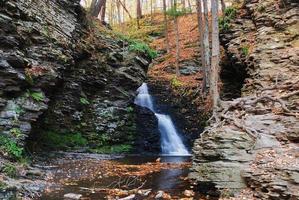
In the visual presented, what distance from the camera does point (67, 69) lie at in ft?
54.0

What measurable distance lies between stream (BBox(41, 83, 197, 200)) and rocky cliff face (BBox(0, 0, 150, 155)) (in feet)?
5.90

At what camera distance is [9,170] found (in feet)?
33.2

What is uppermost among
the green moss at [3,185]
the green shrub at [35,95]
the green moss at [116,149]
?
the green shrub at [35,95]

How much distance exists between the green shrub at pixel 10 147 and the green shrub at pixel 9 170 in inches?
33.3

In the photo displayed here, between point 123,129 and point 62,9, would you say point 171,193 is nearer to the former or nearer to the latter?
point 123,129

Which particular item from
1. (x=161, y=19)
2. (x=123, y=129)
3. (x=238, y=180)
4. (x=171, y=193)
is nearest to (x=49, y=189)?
(x=171, y=193)

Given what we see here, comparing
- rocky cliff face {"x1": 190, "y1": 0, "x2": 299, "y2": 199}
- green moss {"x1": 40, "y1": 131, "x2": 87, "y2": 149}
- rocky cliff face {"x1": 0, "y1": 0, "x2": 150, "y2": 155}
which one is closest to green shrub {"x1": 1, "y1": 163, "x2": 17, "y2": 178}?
rocky cliff face {"x1": 0, "y1": 0, "x2": 150, "y2": 155}

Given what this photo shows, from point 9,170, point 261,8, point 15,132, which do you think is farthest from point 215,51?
point 9,170

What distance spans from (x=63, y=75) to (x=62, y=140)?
9.78 ft

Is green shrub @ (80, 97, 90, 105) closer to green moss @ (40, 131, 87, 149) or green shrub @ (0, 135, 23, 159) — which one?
green moss @ (40, 131, 87, 149)

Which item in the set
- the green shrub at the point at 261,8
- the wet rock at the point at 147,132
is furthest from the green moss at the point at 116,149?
the green shrub at the point at 261,8

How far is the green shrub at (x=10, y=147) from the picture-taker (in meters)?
11.2

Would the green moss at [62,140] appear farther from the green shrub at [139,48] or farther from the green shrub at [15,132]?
the green shrub at [139,48]

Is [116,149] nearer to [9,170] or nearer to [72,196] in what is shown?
[9,170]
